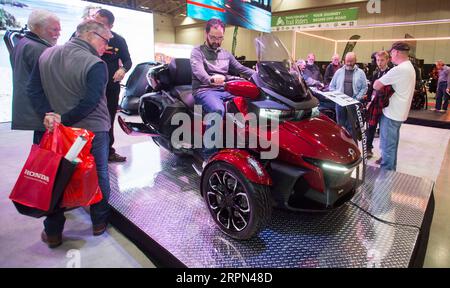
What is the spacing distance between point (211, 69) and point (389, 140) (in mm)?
2135

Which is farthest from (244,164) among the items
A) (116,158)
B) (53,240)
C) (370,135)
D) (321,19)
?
(321,19)

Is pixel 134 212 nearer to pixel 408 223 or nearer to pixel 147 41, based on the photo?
pixel 408 223

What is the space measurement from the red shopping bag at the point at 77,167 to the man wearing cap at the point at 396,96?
2.89 meters

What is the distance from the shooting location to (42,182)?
1.81 metres

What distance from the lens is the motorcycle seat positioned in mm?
2965

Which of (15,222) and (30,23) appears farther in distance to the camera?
(15,222)

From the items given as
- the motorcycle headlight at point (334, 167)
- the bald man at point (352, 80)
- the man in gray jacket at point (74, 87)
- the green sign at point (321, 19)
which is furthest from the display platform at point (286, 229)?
the green sign at point (321, 19)

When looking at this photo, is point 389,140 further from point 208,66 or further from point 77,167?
point 77,167

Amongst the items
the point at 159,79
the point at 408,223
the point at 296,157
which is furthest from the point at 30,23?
the point at 408,223

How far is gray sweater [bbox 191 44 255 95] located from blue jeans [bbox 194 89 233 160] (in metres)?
0.07

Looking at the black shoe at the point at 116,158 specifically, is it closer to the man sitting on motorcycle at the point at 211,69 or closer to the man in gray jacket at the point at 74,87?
the man sitting on motorcycle at the point at 211,69

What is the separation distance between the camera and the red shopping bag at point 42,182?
5.88 ft

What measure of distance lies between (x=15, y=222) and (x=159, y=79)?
184 cm

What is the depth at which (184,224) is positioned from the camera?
2211 millimetres
